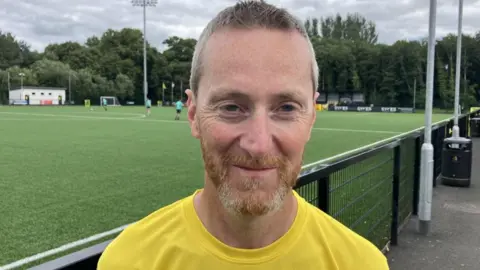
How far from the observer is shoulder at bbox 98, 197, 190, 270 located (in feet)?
4.28

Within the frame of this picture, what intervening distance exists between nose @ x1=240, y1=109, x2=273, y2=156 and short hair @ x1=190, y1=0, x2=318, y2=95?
0.24 metres

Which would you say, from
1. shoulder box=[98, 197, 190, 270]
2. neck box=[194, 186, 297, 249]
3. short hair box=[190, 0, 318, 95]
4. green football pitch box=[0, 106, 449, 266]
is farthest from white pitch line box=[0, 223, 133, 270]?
short hair box=[190, 0, 318, 95]

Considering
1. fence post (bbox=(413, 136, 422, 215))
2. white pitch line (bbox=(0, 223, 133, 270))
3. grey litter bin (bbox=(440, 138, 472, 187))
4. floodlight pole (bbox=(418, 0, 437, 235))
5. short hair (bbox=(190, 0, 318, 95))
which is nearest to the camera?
short hair (bbox=(190, 0, 318, 95))

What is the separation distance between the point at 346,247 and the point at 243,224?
33 centimetres

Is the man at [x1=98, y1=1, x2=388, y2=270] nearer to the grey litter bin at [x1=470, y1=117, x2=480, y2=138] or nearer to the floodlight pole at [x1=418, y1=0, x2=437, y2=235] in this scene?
the floodlight pole at [x1=418, y1=0, x2=437, y2=235]

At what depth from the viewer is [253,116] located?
1.24m

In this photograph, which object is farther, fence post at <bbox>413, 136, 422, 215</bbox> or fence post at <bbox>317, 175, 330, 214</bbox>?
fence post at <bbox>413, 136, 422, 215</bbox>

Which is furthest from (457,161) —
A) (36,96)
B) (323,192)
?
(36,96)

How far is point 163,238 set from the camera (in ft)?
4.43

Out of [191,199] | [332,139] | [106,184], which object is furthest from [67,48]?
[191,199]

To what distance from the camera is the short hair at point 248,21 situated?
1300mm

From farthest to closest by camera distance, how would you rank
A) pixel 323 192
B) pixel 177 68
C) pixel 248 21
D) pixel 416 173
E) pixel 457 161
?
pixel 177 68 < pixel 457 161 < pixel 416 173 < pixel 323 192 < pixel 248 21

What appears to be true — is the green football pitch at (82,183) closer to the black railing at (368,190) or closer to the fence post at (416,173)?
the black railing at (368,190)

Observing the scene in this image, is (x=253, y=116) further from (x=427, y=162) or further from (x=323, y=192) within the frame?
(x=427, y=162)
